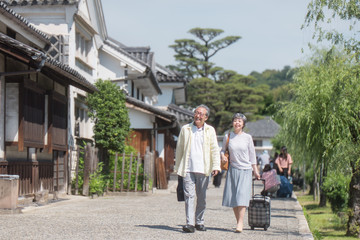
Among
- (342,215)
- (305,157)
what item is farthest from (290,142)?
(342,215)

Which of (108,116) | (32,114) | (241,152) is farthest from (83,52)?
(241,152)

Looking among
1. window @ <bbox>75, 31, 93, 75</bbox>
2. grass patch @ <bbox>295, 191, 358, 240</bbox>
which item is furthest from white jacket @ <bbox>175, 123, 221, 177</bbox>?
window @ <bbox>75, 31, 93, 75</bbox>

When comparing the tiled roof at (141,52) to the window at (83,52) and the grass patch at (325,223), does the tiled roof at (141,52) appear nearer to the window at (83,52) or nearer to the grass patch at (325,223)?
the window at (83,52)

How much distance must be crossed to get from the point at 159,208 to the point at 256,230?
459cm

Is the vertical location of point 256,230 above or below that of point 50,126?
below

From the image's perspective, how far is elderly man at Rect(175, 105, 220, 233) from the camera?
920 cm

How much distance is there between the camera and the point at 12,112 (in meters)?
13.2

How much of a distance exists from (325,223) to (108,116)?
25.3 feet

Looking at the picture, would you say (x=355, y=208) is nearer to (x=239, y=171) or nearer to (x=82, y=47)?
(x=239, y=171)

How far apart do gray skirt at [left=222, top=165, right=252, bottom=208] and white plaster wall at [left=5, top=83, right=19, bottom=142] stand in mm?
5695

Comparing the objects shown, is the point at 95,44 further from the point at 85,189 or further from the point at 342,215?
the point at 342,215

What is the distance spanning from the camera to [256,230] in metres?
9.91

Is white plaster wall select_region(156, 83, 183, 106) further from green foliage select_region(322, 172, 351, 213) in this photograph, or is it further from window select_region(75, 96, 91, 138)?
green foliage select_region(322, 172, 351, 213)

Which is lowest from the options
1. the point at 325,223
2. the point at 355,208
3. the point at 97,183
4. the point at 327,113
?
the point at 325,223
